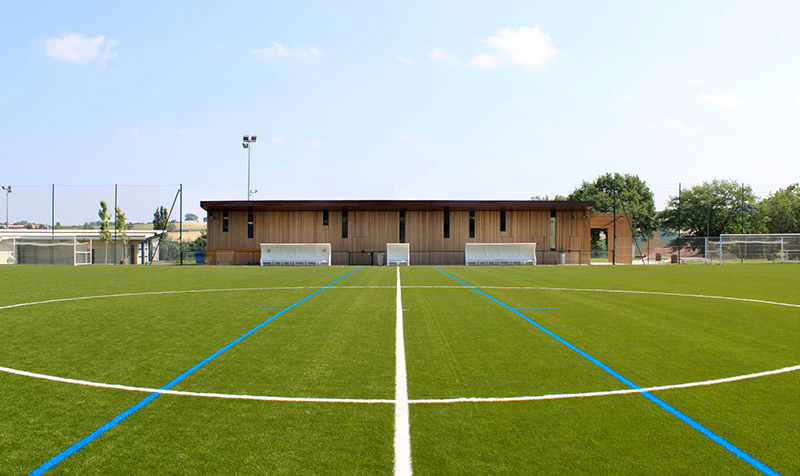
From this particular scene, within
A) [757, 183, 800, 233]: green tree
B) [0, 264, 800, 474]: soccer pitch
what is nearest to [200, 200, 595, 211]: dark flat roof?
[0, 264, 800, 474]: soccer pitch

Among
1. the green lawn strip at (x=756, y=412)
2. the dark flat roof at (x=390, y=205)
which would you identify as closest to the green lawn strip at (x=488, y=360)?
the green lawn strip at (x=756, y=412)

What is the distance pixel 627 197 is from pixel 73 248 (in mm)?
77818

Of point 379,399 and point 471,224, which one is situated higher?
point 471,224

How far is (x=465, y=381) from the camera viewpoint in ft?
15.7

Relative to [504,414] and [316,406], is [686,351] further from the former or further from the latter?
[316,406]

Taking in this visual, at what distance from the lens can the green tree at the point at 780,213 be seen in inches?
2598

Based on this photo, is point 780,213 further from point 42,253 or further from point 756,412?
point 42,253

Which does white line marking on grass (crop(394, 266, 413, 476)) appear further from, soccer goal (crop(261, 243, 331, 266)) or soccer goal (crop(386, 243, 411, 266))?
soccer goal (crop(261, 243, 331, 266))

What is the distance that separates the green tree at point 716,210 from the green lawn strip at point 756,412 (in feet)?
247

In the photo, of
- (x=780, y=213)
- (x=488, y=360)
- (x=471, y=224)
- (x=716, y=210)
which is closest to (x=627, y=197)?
(x=716, y=210)

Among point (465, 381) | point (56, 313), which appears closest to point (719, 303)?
point (465, 381)

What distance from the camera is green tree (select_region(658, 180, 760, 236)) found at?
232 ft

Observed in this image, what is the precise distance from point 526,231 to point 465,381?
35669mm

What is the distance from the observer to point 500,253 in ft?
124
